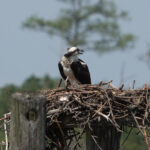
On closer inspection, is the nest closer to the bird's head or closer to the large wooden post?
the large wooden post

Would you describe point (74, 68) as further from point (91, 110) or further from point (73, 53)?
point (91, 110)

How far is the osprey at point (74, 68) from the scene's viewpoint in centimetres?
771

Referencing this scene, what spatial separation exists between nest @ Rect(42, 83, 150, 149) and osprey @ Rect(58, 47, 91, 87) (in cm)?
176

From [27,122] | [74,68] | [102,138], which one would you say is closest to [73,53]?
[74,68]

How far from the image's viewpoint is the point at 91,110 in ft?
17.5

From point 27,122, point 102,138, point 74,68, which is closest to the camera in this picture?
point 27,122

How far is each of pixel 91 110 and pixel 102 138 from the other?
1.07 ft

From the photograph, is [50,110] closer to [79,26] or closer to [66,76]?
[66,76]

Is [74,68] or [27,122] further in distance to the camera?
[74,68]

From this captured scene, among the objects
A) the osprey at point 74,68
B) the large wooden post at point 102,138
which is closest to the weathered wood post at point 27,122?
the large wooden post at point 102,138

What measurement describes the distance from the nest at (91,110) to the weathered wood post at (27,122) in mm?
872

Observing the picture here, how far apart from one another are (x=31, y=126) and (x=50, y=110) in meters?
1.06

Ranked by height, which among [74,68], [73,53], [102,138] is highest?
[73,53]

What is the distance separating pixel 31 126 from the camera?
14.0ft
